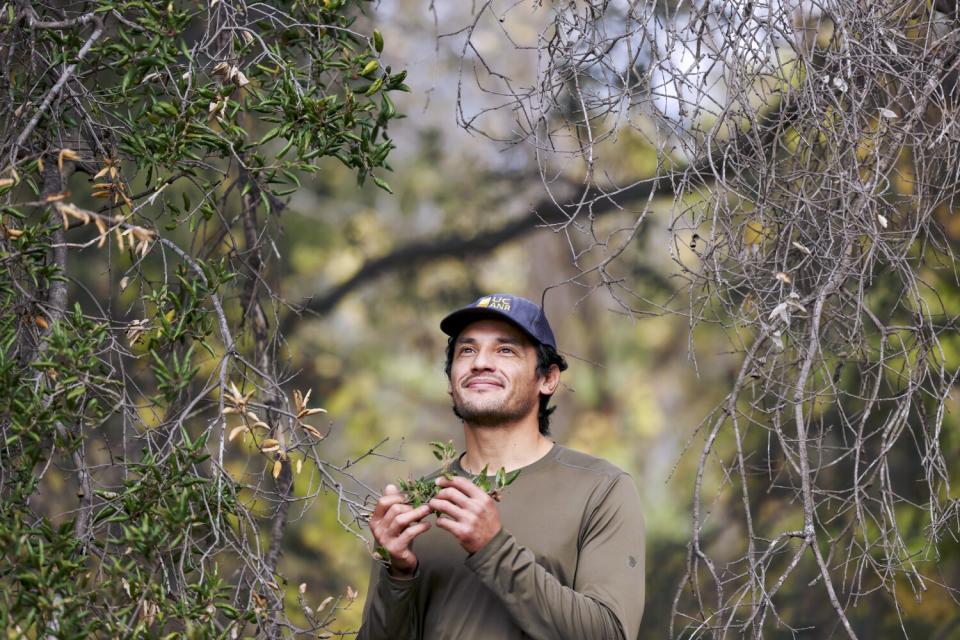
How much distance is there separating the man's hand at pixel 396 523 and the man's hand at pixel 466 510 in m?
0.05

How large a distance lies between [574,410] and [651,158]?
1408mm

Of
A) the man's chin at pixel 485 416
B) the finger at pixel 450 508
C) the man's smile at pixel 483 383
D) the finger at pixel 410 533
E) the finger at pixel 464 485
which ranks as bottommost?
the finger at pixel 410 533

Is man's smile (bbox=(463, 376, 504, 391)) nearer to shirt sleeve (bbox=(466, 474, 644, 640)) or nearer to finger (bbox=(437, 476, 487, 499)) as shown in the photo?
shirt sleeve (bbox=(466, 474, 644, 640))

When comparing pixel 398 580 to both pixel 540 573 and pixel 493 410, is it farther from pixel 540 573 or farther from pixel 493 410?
pixel 493 410

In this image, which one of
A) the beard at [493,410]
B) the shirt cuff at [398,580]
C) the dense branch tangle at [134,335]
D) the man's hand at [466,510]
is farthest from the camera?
the beard at [493,410]

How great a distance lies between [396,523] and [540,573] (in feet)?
0.92

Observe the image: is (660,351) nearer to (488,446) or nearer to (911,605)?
(911,605)

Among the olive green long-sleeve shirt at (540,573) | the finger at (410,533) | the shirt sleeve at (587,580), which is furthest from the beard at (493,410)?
the finger at (410,533)

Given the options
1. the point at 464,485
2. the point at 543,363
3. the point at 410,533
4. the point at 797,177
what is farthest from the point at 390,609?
the point at 797,177

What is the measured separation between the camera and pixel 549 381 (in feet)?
9.05

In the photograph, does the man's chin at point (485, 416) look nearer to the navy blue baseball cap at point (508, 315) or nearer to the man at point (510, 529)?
the man at point (510, 529)

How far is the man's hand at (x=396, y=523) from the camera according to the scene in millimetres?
2166

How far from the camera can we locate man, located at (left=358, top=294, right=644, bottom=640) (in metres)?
2.17

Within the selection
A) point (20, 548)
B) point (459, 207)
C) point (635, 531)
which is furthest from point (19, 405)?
point (459, 207)
